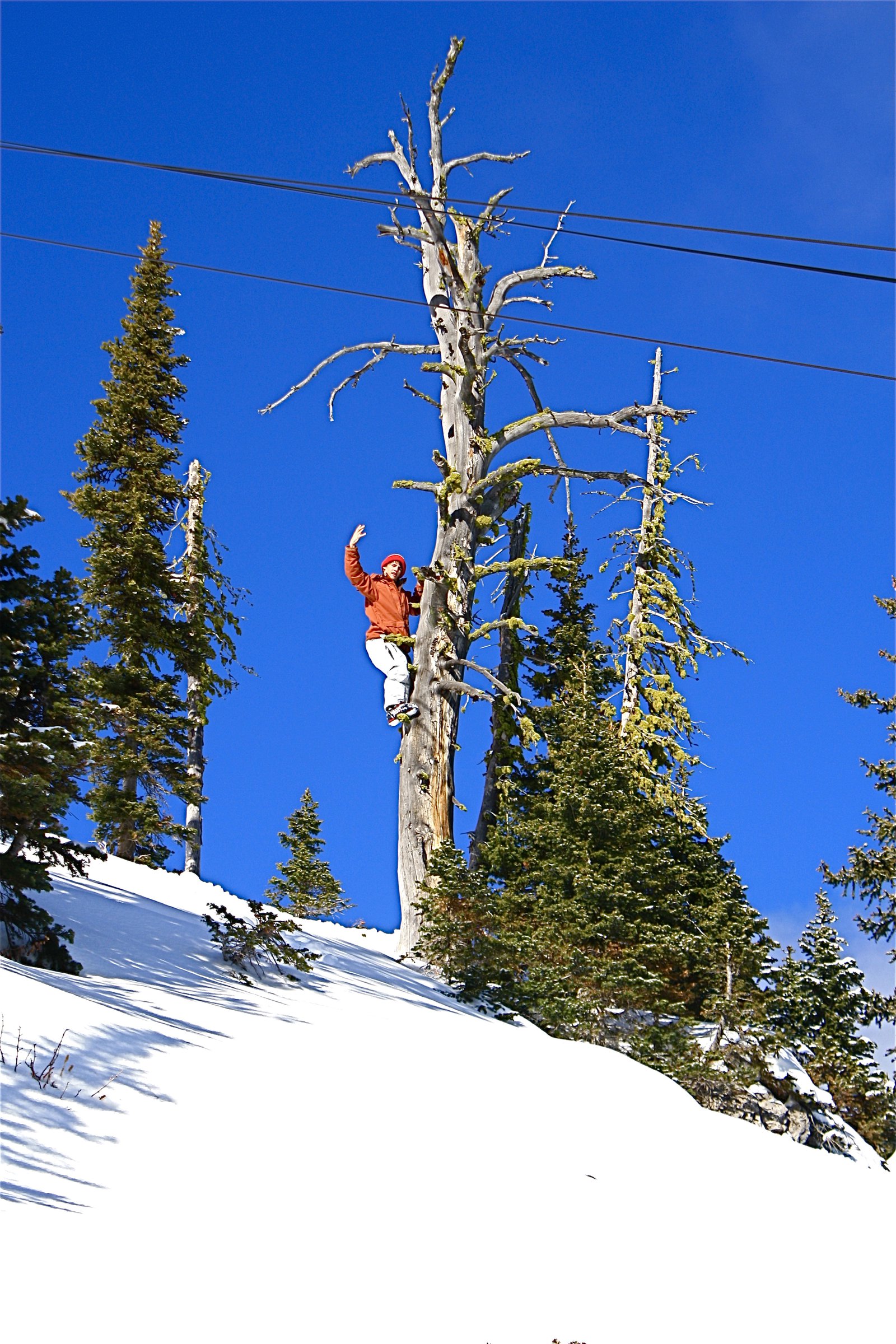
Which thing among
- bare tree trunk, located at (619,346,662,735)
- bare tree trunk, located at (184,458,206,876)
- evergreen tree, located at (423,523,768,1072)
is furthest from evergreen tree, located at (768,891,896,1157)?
bare tree trunk, located at (184,458,206,876)

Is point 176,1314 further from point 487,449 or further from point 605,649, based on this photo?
point 605,649

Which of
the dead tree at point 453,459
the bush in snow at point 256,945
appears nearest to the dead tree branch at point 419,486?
the dead tree at point 453,459

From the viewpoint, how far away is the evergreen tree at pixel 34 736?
909 cm

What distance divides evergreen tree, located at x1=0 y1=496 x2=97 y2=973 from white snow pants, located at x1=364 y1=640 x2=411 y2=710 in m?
8.99

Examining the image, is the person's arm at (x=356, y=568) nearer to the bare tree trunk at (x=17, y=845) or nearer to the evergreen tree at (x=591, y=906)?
the evergreen tree at (x=591, y=906)

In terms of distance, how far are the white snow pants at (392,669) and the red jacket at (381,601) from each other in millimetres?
220

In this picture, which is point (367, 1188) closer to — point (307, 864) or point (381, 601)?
point (381, 601)

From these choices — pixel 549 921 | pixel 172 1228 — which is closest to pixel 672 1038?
pixel 549 921

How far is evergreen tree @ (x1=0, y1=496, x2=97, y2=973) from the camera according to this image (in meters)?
9.09

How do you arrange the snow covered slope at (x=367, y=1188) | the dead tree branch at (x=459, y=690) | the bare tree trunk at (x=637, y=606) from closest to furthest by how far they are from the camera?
the snow covered slope at (x=367, y=1188) < the dead tree branch at (x=459, y=690) < the bare tree trunk at (x=637, y=606)

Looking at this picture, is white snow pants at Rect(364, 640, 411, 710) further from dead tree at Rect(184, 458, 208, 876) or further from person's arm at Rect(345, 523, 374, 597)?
dead tree at Rect(184, 458, 208, 876)

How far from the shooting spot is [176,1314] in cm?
479

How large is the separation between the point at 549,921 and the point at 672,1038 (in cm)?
227

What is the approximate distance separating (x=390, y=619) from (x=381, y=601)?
34 cm
